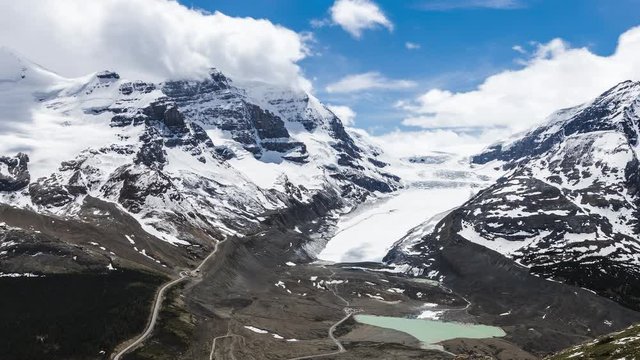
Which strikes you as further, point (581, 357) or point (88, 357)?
point (88, 357)

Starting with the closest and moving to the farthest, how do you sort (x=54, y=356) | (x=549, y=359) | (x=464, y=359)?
Answer: (x=549, y=359) → (x=464, y=359) → (x=54, y=356)

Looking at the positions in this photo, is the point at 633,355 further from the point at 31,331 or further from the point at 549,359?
the point at 31,331

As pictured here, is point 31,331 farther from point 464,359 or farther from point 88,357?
point 464,359

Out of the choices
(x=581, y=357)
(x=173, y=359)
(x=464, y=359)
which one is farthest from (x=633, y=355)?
(x=173, y=359)

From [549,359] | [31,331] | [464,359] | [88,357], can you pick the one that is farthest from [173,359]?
[549,359]

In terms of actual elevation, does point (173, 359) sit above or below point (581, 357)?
below

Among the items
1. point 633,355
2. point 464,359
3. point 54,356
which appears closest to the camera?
point 633,355
